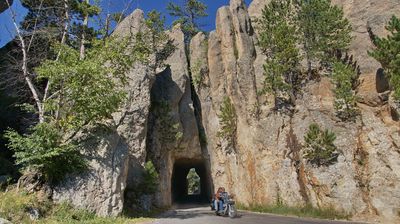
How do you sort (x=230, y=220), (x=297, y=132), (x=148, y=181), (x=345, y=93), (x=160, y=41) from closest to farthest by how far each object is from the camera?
(x=230, y=220), (x=148, y=181), (x=345, y=93), (x=297, y=132), (x=160, y=41)

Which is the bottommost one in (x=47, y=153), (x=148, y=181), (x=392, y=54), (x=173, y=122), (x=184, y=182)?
(x=148, y=181)

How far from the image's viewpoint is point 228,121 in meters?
26.9

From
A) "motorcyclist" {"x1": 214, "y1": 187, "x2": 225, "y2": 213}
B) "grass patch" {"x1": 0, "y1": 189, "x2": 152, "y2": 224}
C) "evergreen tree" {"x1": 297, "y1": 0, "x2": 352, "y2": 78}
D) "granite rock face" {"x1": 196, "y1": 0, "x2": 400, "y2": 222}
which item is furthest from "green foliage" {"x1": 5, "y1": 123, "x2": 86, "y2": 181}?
"evergreen tree" {"x1": 297, "y1": 0, "x2": 352, "y2": 78}

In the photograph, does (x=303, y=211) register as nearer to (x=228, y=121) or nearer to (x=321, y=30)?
(x=228, y=121)

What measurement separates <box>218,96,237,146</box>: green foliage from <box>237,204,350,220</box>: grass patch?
593cm

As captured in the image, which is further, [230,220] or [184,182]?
[184,182]

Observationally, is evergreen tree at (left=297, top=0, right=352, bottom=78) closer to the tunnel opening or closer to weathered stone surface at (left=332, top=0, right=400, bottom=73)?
weathered stone surface at (left=332, top=0, right=400, bottom=73)

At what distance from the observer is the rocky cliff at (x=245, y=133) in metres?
A: 17.7

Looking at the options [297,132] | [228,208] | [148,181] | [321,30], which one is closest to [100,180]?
[148,181]

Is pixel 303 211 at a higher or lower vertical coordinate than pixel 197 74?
lower

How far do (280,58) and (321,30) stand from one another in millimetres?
3169

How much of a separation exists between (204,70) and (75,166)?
57.5 ft

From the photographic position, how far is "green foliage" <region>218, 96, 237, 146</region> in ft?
88.0

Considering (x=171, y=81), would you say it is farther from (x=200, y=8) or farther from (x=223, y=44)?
(x=200, y=8)
